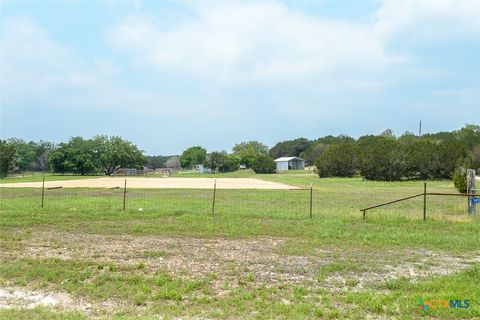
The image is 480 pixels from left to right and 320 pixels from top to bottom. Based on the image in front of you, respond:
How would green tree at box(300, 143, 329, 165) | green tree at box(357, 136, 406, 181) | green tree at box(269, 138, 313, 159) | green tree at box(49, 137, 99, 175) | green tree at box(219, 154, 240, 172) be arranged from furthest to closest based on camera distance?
green tree at box(269, 138, 313, 159), green tree at box(300, 143, 329, 165), green tree at box(219, 154, 240, 172), green tree at box(49, 137, 99, 175), green tree at box(357, 136, 406, 181)

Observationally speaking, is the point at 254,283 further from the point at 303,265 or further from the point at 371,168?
the point at 371,168

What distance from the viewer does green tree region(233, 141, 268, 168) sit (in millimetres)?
123438

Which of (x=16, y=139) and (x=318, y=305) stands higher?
(x=16, y=139)

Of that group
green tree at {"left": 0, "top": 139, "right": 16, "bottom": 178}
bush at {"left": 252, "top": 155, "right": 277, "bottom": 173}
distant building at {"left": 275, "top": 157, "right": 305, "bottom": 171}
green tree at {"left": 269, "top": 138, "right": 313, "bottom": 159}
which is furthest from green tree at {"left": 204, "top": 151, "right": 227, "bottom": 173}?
green tree at {"left": 269, "top": 138, "right": 313, "bottom": 159}

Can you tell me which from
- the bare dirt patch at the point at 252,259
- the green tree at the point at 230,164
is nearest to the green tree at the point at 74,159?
the green tree at the point at 230,164

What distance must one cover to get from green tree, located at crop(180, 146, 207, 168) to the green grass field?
114953 mm

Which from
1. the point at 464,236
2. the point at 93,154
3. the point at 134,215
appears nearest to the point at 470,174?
the point at 464,236

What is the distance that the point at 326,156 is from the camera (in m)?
68.8

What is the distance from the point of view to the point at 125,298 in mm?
6012

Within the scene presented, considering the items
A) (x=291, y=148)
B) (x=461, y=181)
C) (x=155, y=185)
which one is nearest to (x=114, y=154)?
(x=155, y=185)

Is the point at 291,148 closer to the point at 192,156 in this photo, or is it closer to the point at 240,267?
the point at 192,156

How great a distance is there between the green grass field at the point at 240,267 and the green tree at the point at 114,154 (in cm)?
7552

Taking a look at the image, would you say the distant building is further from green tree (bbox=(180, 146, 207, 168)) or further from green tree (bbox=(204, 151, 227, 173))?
green tree (bbox=(180, 146, 207, 168))

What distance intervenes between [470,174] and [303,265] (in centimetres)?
1197
